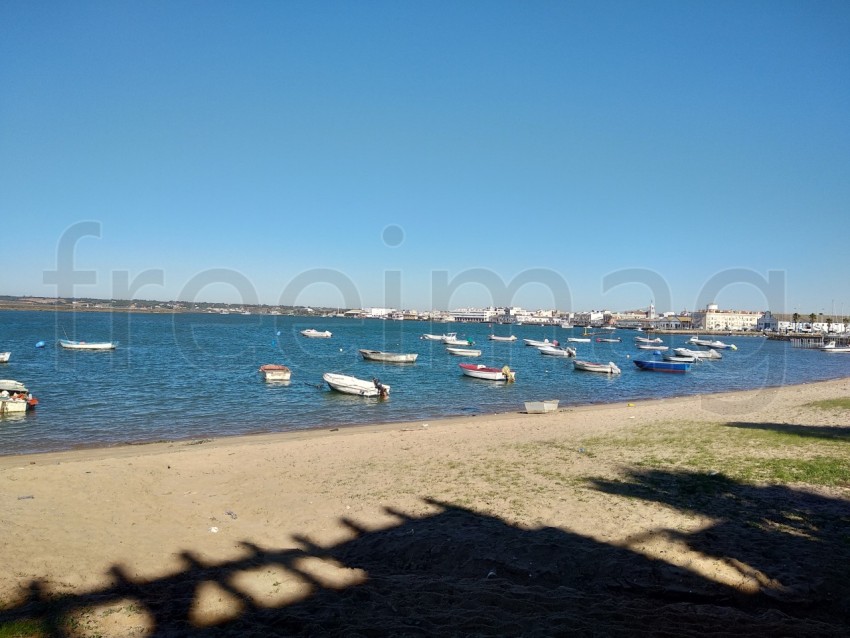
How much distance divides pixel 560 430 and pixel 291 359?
3932 centimetres

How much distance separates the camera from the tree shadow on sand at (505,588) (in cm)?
519

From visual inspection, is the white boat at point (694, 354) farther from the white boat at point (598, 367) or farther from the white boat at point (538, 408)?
the white boat at point (538, 408)

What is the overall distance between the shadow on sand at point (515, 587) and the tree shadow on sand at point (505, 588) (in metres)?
0.02

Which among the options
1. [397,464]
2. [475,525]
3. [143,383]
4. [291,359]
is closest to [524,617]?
[475,525]

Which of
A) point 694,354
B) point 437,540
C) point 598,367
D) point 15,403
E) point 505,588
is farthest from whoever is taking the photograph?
point 694,354

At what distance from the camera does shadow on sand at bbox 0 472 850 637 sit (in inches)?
204

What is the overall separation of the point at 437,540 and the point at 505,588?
199cm

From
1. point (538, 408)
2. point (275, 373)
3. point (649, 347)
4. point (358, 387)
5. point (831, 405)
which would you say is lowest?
→ point (649, 347)

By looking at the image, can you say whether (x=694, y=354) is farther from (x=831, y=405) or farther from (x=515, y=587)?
(x=515, y=587)

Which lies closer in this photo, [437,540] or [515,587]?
[515,587]

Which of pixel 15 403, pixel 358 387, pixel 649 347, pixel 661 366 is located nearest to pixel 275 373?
pixel 358 387

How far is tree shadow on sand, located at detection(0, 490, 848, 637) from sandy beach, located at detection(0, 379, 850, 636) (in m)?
0.03

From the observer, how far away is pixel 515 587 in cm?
619

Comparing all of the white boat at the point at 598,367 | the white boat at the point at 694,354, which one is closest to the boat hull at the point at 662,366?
the white boat at the point at 598,367
